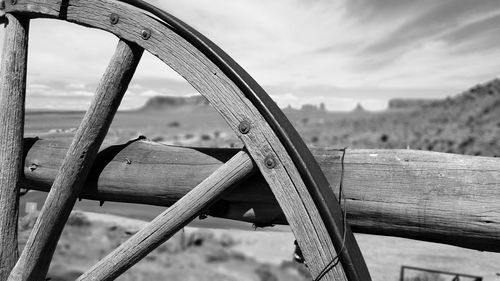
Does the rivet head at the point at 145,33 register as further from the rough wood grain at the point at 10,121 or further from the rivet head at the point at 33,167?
the rivet head at the point at 33,167

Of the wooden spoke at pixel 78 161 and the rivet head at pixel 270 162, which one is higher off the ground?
the rivet head at pixel 270 162

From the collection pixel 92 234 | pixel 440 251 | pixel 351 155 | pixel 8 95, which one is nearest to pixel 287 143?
pixel 351 155

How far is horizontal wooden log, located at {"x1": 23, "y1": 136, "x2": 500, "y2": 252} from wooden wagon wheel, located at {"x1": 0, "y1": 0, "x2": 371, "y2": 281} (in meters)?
0.12

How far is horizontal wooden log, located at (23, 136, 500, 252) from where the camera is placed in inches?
46.4

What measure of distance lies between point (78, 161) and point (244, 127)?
731mm

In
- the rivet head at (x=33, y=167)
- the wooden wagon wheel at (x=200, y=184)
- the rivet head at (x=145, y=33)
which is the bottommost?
the rivet head at (x=33, y=167)

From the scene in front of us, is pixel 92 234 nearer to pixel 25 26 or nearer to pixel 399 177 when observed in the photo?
pixel 25 26

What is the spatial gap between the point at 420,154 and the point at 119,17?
108 centimetres

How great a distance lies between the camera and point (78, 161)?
5.47 ft

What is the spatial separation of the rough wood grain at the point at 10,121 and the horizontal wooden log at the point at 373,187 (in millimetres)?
429

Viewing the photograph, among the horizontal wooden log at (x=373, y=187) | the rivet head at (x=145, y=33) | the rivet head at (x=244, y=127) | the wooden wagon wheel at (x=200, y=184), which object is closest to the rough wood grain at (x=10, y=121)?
the wooden wagon wheel at (x=200, y=184)

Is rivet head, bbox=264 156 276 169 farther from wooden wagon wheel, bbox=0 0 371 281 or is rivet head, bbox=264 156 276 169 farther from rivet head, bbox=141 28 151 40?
rivet head, bbox=141 28 151 40

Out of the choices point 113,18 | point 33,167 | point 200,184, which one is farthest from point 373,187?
point 33,167

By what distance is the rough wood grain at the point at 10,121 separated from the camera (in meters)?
1.89
